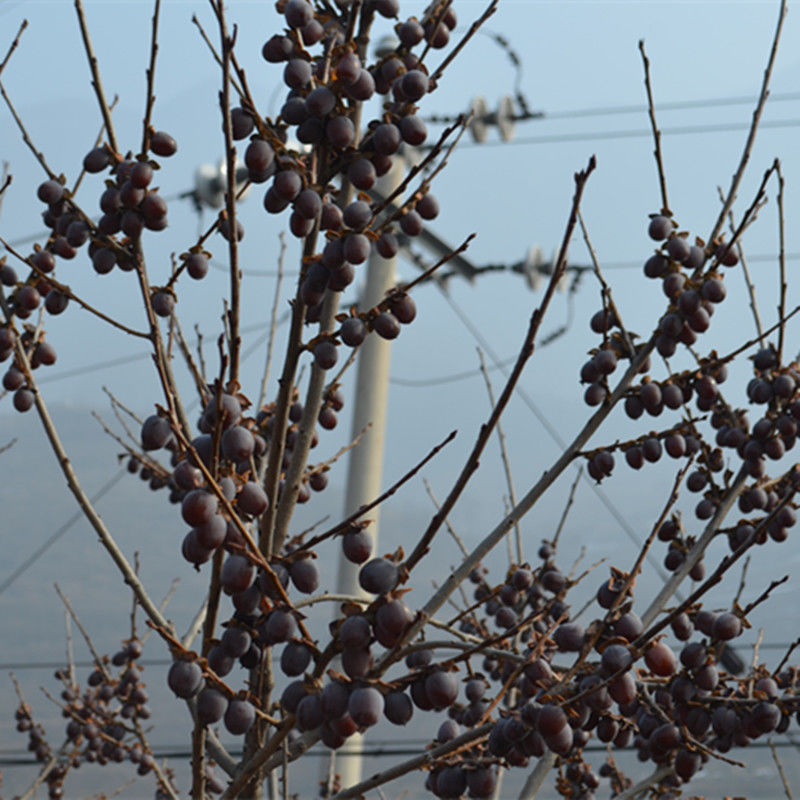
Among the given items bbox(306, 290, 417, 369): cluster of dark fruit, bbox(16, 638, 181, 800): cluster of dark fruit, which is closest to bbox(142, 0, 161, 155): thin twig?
bbox(306, 290, 417, 369): cluster of dark fruit

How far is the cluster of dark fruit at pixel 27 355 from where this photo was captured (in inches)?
61.3

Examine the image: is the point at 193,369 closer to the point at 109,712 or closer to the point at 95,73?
the point at 95,73

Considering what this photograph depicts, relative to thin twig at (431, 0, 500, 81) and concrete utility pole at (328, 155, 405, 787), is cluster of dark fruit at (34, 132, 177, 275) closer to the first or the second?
thin twig at (431, 0, 500, 81)

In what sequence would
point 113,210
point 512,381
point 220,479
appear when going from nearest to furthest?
point 512,381
point 220,479
point 113,210

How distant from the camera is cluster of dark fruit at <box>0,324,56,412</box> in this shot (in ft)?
5.11

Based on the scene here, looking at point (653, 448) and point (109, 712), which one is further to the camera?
point (109, 712)

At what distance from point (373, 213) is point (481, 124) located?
4179 millimetres

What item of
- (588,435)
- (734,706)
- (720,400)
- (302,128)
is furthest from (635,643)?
(720,400)

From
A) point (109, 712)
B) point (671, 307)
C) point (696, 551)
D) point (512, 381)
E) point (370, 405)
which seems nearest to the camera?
point (512, 381)

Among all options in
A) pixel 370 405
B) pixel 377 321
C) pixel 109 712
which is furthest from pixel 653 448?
pixel 370 405

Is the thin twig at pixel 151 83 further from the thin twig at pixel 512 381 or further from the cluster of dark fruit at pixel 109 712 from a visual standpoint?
the cluster of dark fruit at pixel 109 712

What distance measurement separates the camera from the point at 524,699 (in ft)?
4.37

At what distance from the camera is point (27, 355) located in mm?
1760

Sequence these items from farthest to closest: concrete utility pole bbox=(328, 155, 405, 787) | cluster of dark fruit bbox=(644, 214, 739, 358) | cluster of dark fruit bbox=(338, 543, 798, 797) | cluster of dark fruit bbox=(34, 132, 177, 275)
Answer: concrete utility pole bbox=(328, 155, 405, 787)
cluster of dark fruit bbox=(644, 214, 739, 358)
cluster of dark fruit bbox=(34, 132, 177, 275)
cluster of dark fruit bbox=(338, 543, 798, 797)
